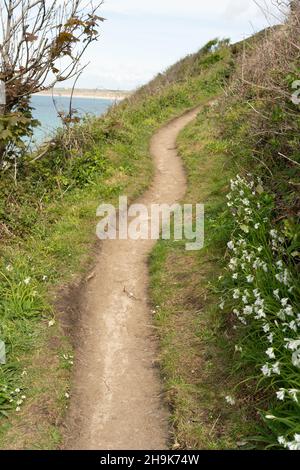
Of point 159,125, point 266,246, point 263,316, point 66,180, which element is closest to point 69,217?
point 66,180

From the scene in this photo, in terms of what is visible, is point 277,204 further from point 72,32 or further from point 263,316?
point 72,32

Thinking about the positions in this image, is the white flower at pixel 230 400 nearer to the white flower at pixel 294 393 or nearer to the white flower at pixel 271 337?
the white flower at pixel 271 337

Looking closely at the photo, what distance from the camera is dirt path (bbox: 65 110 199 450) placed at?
457 cm

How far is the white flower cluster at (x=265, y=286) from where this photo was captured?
4105 mm

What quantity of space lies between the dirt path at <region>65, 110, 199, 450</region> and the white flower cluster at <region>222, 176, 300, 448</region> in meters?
1.24

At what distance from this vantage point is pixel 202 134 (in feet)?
45.4

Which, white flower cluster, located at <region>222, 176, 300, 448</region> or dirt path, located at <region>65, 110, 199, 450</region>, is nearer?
white flower cluster, located at <region>222, 176, 300, 448</region>

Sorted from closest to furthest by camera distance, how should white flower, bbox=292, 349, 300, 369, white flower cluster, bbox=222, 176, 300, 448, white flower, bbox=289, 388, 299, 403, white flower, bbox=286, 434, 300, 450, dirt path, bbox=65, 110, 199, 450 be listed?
white flower, bbox=286, 434, 300, 450 < white flower, bbox=289, 388, 299, 403 < white flower, bbox=292, 349, 300, 369 < white flower cluster, bbox=222, 176, 300, 448 < dirt path, bbox=65, 110, 199, 450

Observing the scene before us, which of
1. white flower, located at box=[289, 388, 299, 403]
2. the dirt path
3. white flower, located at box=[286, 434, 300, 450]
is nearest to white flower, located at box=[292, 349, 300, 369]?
white flower, located at box=[289, 388, 299, 403]

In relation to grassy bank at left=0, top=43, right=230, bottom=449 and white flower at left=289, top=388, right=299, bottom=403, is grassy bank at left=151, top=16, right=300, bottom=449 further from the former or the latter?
grassy bank at left=0, top=43, right=230, bottom=449

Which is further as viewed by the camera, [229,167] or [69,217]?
[229,167]

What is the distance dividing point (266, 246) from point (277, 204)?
2.28 ft

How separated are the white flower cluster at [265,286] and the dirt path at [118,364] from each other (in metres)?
1.24

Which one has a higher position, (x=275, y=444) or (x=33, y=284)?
(x=33, y=284)
